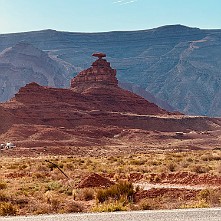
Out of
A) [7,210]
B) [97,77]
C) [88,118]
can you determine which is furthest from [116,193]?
[97,77]

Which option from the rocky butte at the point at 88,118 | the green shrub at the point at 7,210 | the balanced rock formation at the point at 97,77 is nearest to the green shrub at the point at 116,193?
the green shrub at the point at 7,210

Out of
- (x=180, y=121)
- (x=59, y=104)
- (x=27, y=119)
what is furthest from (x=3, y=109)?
(x=180, y=121)

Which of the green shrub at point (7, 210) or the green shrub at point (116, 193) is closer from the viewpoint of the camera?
the green shrub at point (7, 210)

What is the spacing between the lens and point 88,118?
293 feet

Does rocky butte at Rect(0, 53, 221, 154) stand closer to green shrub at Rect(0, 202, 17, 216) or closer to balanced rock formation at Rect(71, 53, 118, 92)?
balanced rock formation at Rect(71, 53, 118, 92)

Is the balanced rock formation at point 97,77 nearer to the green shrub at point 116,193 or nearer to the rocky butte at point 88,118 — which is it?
the rocky butte at point 88,118

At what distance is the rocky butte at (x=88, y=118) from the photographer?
2928 inches

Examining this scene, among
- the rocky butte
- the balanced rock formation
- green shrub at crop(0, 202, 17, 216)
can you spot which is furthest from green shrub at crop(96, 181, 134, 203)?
the balanced rock formation

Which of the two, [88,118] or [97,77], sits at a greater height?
[97,77]

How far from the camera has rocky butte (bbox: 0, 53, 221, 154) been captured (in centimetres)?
7438

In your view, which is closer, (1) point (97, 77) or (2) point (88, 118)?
(2) point (88, 118)

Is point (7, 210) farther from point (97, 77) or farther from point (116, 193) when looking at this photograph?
point (97, 77)

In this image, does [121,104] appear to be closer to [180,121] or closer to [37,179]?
[180,121]

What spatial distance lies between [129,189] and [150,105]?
3717 inches
